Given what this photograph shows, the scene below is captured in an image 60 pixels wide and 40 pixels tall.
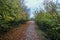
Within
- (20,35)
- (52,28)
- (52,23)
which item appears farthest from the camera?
(20,35)

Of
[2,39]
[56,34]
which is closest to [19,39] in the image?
[2,39]

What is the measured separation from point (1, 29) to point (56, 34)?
6766 millimetres

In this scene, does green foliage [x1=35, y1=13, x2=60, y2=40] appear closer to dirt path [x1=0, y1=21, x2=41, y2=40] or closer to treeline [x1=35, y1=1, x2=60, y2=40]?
treeline [x1=35, y1=1, x2=60, y2=40]

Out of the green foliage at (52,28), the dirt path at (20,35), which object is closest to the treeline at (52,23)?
the green foliage at (52,28)

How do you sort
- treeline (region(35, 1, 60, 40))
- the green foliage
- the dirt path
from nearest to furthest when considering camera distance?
the green foliage
treeline (region(35, 1, 60, 40))
the dirt path

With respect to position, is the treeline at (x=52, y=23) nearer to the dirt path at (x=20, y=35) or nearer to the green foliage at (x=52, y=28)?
the green foliage at (x=52, y=28)

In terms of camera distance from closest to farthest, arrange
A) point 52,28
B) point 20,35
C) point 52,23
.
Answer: point 52,28, point 52,23, point 20,35

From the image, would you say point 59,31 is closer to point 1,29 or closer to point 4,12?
point 4,12

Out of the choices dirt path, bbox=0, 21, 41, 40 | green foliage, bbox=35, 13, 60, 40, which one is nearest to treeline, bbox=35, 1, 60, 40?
green foliage, bbox=35, 13, 60, 40

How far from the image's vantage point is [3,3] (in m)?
13.2

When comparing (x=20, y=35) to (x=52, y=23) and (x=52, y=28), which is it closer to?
(x=52, y=23)

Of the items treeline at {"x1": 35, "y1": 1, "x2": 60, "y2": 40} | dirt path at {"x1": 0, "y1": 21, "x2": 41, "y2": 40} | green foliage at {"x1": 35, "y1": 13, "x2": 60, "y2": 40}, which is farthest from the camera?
dirt path at {"x1": 0, "y1": 21, "x2": 41, "y2": 40}

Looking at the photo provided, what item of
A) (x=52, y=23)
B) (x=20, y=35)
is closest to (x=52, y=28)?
(x=52, y=23)

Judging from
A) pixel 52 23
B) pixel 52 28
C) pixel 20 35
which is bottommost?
pixel 20 35
